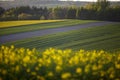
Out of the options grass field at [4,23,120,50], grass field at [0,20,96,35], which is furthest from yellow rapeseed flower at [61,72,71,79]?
grass field at [0,20,96,35]

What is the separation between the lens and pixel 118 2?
7539 mm

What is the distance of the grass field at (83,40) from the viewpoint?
24.4 ft

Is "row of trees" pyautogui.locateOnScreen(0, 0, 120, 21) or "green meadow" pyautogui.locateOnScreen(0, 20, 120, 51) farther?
"row of trees" pyautogui.locateOnScreen(0, 0, 120, 21)

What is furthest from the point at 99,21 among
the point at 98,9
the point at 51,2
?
the point at 51,2

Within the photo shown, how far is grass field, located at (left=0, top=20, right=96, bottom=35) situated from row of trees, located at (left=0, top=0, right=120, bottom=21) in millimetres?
136

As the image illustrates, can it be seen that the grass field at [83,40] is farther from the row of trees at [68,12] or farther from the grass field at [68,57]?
the row of trees at [68,12]

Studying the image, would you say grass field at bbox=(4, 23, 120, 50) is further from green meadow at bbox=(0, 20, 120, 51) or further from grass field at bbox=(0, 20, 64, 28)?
grass field at bbox=(0, 20, 64, 28)

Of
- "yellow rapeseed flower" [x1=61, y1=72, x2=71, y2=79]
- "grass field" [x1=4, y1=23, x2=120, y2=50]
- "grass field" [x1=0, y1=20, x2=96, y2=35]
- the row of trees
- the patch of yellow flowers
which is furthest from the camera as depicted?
"grass field" [x1=0, y1=20, x2=96, y2=35]

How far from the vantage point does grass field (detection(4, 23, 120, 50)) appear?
7.43 metres

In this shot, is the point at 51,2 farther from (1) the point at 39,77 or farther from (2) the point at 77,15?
(1) the point at 39,77

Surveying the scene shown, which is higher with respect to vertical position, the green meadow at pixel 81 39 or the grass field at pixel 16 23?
the grass field at pixel 16 23

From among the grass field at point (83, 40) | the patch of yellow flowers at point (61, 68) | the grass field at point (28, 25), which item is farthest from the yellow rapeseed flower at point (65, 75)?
the grass field at point (28, 25)

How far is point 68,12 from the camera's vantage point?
809cm

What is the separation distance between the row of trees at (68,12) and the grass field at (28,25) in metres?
0.14
